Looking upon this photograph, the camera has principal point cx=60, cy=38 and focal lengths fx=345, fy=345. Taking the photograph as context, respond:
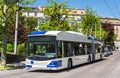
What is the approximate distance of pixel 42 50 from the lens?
22.9 metres

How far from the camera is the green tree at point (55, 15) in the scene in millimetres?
47000

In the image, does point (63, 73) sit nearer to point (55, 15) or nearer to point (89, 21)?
point (55, 15)

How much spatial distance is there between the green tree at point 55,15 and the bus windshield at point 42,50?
2342cm

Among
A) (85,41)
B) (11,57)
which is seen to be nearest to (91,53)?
(85,41)

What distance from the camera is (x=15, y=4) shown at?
88.0ft

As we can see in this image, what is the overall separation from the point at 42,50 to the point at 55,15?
2463cm

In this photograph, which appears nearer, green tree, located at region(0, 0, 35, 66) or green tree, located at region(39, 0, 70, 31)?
green tree, located at region(0, 0, 35, 66)

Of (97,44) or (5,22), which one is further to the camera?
(97,44)

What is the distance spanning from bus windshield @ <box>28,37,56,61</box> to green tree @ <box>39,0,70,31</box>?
76.8 feet

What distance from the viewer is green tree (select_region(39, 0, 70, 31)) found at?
Answer: 47000 mm

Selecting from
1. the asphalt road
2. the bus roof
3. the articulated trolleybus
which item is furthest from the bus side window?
the asphalt road

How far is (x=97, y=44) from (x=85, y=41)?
8.16 meters

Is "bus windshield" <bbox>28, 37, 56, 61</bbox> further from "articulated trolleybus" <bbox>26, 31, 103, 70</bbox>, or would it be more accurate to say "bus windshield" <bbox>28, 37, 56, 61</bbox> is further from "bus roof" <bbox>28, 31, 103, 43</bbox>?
"bus roof" <bbox>28, 31, 103, 43</bbox>

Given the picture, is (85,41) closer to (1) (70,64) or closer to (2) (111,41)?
(1) (70,64)
